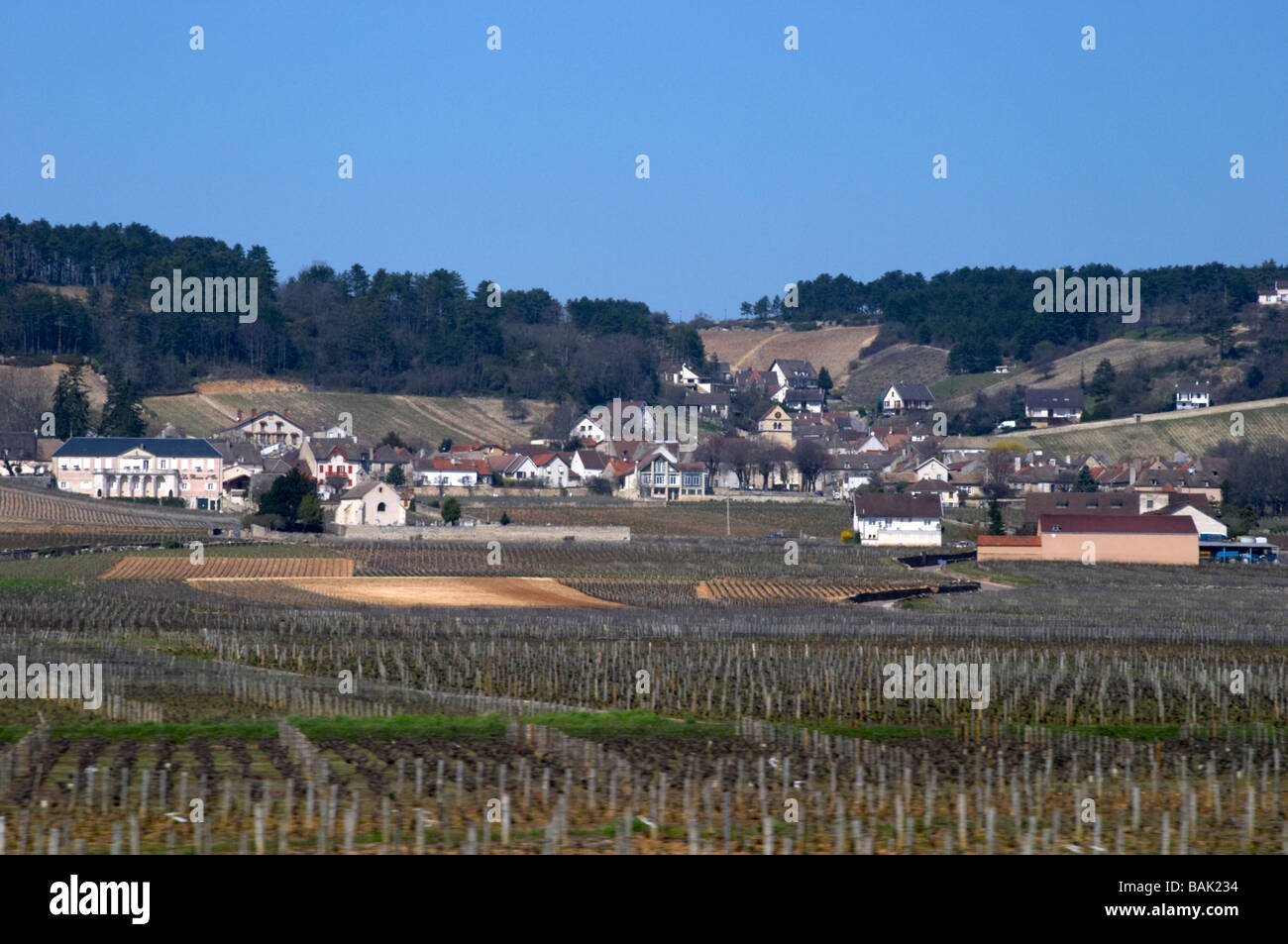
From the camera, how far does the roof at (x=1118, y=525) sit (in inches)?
2682

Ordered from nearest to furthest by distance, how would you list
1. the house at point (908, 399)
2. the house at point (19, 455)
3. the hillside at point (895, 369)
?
the house at point (19, 455) < the house at point (908, 399) < the hillside at point (895, 369)

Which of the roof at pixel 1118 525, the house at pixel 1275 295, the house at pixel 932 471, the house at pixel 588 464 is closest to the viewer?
the roof at pixel 1118 525

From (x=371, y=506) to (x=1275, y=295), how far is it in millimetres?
133342

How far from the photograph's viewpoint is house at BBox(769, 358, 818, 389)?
178m

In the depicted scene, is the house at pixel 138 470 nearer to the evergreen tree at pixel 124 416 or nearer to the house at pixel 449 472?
the evergreen tree at pixel 124 416

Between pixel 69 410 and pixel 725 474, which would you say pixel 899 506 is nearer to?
pixel 725 474

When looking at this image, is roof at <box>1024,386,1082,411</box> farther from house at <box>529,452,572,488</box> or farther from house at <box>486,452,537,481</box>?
house at <box>486,452,537,481</box>

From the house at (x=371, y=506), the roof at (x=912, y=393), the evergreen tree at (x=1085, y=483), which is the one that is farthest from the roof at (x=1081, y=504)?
the roof at (x=912, y=393)

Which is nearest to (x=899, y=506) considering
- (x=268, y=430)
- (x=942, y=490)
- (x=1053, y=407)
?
(x=942, y=490)

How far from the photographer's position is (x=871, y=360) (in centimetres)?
19225

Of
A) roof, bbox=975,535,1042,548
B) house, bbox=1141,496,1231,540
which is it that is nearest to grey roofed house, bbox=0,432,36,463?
roof, bbox=975,535,1042,548

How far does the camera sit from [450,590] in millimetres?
51062

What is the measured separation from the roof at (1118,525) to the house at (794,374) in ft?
354

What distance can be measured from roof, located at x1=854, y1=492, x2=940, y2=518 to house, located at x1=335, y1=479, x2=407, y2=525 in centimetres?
2475
